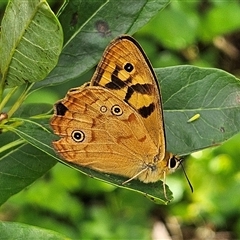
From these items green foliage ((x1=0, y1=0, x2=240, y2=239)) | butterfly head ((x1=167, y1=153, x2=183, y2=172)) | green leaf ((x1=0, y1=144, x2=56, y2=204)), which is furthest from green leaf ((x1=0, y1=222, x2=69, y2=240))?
butterfly head ((x1=167, y1=153, x2=183, y2=172))

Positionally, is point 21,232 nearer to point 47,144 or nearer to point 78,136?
point 47,144

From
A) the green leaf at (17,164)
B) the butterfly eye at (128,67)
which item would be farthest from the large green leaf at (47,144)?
the butterfly eye at (128,67)

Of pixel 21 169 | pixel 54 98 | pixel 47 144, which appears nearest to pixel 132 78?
pixel 47 144

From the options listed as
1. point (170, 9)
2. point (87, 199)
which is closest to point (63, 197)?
point (87, 199)

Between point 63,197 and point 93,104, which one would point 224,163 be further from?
point 93,104

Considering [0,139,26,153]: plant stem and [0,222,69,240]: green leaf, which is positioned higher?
[0,222,69,240]: green leaf

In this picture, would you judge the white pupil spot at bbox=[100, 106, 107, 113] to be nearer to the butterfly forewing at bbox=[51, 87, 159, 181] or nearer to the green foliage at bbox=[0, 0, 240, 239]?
the butterfly forewing at bbox=[51, 87, 159, 181]
